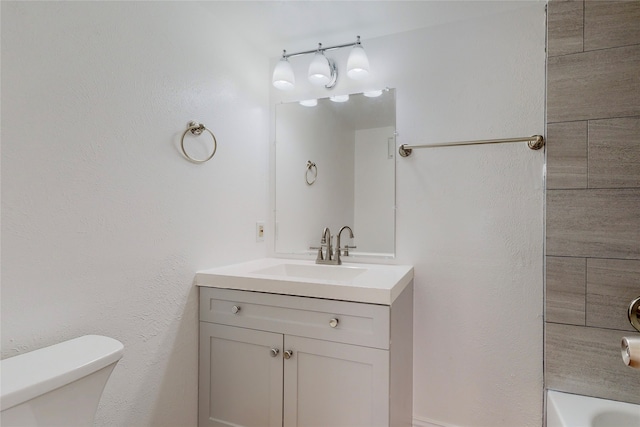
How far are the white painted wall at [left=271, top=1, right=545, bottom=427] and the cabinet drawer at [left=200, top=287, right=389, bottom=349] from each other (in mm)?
591

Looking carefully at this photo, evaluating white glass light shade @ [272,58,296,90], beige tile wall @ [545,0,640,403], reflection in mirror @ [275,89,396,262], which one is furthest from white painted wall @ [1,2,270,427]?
beige tile wall @ [545,0,640,403]

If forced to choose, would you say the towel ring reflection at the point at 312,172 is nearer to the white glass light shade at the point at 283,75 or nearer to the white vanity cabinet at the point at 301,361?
the white glass light shade at the point at 283,75

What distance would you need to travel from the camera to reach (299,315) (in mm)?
1398

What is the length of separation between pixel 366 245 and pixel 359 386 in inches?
30.7

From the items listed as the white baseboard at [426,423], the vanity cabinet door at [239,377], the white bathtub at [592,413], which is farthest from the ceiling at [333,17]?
the white baseboard at [426,423]

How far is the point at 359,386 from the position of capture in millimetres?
1296

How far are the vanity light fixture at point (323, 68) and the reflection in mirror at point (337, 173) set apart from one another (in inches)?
5.0

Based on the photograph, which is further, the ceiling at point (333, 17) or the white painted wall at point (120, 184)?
the ceiling at point (333, 17)

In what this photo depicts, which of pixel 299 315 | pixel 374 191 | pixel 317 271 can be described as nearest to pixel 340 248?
pixel 317 271

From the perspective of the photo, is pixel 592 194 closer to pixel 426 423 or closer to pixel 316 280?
pixel 316 280

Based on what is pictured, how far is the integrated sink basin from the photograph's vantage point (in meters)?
1.75

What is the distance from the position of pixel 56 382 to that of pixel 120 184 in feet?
2.19

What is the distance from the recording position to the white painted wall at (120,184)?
969 mm

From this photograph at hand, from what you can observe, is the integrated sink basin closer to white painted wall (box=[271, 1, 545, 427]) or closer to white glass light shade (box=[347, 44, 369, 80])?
white painted wall (box=[271, 1, 545, 427])
